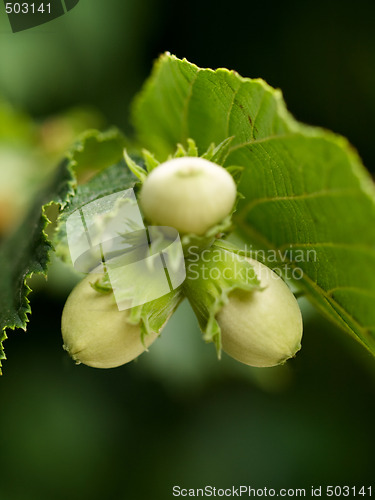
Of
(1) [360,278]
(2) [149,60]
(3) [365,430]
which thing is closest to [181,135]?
(1) [360,278]

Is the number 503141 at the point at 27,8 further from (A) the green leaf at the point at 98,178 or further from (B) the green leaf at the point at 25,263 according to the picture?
(B) the green leaf at the point at 25,263

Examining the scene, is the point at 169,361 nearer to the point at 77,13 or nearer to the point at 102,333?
the point at 102,333

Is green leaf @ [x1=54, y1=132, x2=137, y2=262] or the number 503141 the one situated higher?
the number 503141

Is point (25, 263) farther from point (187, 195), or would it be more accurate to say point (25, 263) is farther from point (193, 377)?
point (193, 377)

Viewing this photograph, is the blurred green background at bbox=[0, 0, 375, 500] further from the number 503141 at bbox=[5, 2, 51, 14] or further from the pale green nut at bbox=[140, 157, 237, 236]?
the pale green nut at bbox=[140, 157, 237, 236]

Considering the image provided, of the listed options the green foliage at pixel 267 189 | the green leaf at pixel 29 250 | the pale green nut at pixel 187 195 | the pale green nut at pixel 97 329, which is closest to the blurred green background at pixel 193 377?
the green leaf at pixel 29 250

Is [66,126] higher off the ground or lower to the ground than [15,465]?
higher

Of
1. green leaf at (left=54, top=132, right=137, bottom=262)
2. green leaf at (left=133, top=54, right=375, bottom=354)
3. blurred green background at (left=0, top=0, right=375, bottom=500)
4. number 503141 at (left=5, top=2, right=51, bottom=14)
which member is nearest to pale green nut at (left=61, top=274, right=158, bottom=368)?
green leaf at (left=54, top=132, right=137, bottom=262)
